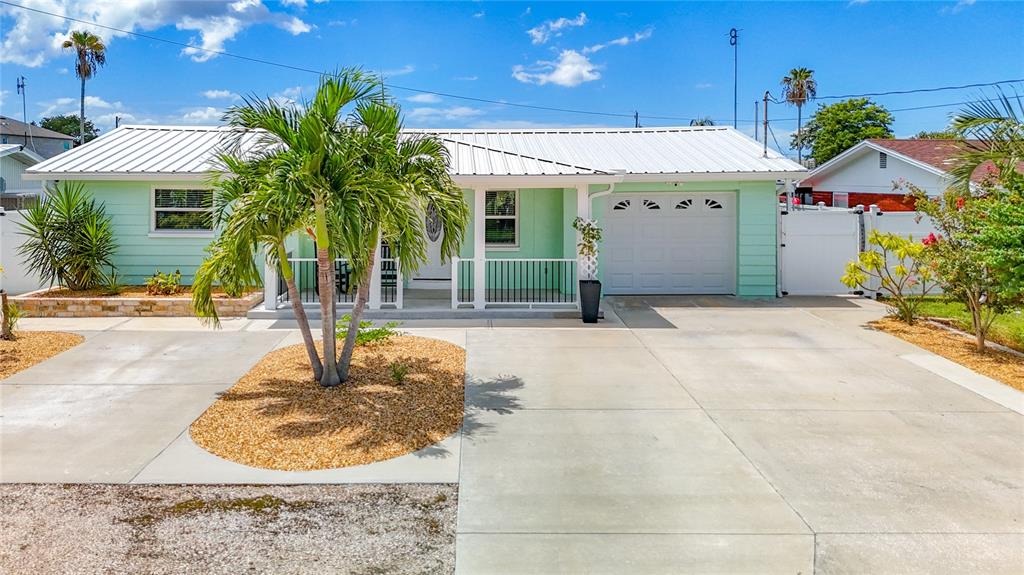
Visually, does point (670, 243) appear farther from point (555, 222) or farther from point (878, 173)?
point (878, 173)

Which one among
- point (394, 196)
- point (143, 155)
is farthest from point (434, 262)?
point (394, 196)

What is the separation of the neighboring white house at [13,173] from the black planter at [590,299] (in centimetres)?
2310

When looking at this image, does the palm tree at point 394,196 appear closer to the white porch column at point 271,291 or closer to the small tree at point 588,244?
the small tree at point 588,244

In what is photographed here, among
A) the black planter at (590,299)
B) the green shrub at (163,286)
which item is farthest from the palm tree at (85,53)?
the black planter at (590,299)

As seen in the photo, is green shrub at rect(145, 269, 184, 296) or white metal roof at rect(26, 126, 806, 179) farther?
green shrub at rect(145, 269, 184, 296)

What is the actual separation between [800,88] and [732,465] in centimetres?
4788

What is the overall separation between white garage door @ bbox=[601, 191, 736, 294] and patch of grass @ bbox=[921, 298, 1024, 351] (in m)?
3.60

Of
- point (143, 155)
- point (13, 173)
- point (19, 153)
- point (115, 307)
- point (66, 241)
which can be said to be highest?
point (19, 153)

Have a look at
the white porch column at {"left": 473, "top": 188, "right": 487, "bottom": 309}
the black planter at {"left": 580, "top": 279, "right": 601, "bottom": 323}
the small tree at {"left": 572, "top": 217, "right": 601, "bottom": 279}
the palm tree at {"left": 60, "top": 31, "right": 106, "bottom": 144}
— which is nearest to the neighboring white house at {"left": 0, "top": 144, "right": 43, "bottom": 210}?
the palm tree at {"left": 60, "top": 31, "right": 106, "bottom": 144}

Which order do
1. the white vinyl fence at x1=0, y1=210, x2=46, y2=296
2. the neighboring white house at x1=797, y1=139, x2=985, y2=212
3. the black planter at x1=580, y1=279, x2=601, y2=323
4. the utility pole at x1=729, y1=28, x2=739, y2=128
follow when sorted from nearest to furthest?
the black planter at x1=580, y1=279, x2=601, y2=323, the white vinyl fence at x1=0, y1=210, x2=46, y2=296, the neighboring white house at x1=797, y1=139, x2=985, y2=212, the utility pole at x1=729, y1=28, x2=739, y2=128

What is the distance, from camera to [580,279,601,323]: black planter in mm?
11492

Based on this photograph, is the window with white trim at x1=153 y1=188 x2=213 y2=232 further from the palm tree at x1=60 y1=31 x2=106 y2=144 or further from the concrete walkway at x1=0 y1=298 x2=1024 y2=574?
the palm tree at x1=60 y1=31 x2=106 y2=144

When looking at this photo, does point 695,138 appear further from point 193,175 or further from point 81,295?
point 81,295

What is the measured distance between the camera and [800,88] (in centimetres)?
4766
